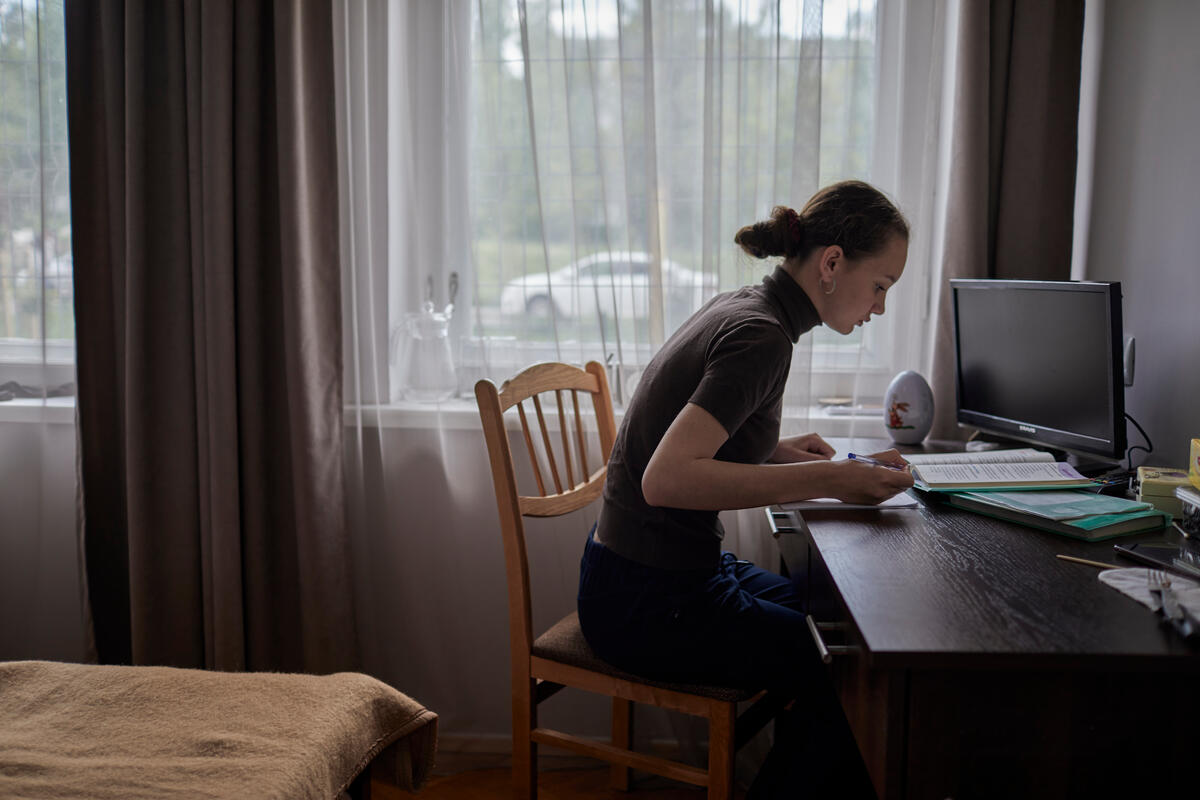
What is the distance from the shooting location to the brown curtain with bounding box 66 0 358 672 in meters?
2.00

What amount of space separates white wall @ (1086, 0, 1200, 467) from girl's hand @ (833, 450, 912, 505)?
1.97 feet

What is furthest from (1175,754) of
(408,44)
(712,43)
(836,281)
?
(408,44)

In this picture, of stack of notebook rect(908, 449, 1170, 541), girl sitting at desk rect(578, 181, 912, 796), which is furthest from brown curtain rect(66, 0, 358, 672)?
stack of notebook rect(908, 449, 1170, 541)

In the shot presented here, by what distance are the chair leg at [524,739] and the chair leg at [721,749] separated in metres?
0.34

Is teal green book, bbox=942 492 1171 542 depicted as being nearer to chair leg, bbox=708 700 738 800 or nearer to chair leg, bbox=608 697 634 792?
chair leg, bbox=708 700 738 800

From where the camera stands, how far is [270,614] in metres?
2.14

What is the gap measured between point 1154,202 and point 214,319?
6.22ft

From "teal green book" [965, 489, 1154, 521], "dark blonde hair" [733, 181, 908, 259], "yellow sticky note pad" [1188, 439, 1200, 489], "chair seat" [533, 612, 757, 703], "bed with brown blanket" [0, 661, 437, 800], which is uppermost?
"dark blonde hair" [733, 181, 908, 259]

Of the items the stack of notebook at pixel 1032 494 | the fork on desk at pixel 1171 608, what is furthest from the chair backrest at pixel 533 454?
the fork on desk at pixel 1171 608

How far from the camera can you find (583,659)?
156cm

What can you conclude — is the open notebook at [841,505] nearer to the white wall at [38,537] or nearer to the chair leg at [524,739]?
the chair leg at [524,739]

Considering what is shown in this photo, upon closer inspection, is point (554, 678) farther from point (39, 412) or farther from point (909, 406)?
point (39, 412)

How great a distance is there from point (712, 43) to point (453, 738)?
1.71 metres

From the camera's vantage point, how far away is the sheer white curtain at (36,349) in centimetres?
217
